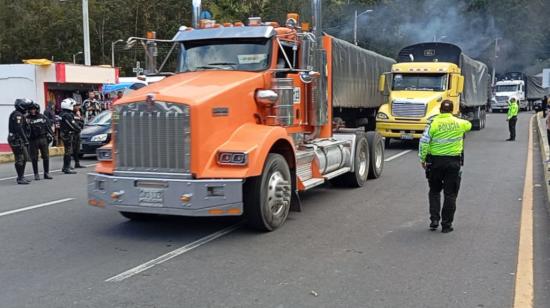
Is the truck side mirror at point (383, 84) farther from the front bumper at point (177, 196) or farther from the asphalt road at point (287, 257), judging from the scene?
the front bumper at point (177, 196)

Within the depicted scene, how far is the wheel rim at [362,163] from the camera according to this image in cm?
1135

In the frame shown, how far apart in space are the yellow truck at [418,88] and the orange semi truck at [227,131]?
29.5 ft

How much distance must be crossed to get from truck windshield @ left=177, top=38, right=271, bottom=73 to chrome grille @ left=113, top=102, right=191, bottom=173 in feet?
5.29

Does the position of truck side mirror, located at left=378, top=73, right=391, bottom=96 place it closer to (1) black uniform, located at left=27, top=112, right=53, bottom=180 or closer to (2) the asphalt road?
(2) the asphalt road

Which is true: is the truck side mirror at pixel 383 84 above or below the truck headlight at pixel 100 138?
above

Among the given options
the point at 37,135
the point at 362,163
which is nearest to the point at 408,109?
the point at 362,163

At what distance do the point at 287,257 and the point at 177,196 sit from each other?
1.45 metres

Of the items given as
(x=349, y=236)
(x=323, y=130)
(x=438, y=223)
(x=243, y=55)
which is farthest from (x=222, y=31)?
(x=438, y=223)

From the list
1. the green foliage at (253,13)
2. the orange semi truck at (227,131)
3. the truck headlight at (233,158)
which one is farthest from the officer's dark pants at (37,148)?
the green foliage at (253,13)

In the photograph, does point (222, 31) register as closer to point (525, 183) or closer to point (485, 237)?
point (485, 237)

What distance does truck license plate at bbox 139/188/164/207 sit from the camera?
6812mm

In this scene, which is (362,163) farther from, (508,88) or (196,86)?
(508,88)

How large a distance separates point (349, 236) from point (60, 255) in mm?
3351

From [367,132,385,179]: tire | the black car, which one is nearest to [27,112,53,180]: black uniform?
the black car
